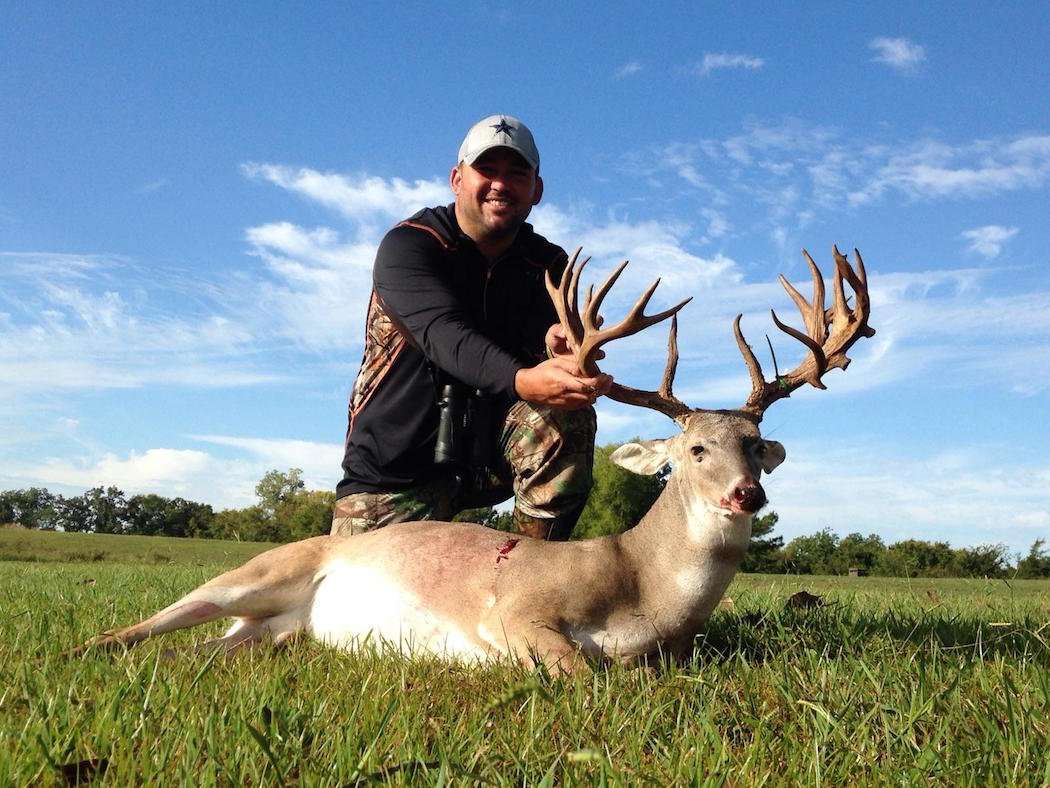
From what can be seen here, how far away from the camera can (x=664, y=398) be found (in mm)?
4785

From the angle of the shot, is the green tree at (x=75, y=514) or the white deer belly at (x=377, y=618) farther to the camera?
the green tree at (x=75, y=514)

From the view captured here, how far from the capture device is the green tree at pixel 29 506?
9050 cm

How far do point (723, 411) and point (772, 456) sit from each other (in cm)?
41

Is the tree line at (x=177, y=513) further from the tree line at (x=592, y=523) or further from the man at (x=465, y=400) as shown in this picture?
the man at (x=465, y=400)

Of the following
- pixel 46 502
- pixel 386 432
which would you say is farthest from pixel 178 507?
pixel 386 432

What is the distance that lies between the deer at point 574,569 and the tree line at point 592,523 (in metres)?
0.91

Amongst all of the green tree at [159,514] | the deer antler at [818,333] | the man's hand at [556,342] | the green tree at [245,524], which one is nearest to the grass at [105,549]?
the green tree at [245,524]

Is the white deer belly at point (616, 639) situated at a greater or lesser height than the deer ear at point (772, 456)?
lesser

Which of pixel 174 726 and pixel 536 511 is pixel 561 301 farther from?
pixel 174 726

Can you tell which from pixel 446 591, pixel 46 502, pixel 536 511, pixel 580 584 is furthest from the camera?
pixel 46 502

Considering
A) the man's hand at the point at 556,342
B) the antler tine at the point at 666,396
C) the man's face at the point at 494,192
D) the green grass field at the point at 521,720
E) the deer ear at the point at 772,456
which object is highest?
the man's face at the point at 494,192

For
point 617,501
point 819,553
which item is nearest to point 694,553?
point 819,553

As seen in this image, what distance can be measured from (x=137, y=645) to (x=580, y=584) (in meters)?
2.02

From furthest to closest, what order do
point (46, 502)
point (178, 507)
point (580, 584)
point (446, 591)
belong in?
point (46, 502), point (178, 507), point (446, 591), point (580, 584)
